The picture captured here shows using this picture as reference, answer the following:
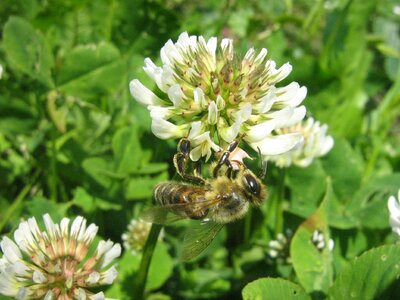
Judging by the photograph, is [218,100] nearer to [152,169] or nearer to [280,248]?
[152,169]

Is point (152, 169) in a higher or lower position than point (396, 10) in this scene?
lower

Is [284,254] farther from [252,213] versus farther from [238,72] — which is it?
[238,72]

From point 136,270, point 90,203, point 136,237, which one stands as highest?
point 90,203

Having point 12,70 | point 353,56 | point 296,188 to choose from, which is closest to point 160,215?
point 296,188

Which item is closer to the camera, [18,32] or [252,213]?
[18,32]

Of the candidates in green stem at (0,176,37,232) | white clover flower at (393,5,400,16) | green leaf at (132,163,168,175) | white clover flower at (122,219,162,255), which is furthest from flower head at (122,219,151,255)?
white clover flower at (393,5,400,16)

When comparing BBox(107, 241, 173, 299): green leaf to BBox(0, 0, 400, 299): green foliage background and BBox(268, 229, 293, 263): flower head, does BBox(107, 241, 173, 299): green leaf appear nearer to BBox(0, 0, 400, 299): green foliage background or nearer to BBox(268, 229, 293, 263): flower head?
BBox(0, 0, 400, 299): green foliage background

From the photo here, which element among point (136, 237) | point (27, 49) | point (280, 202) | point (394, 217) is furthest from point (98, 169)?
point (394, 217)
